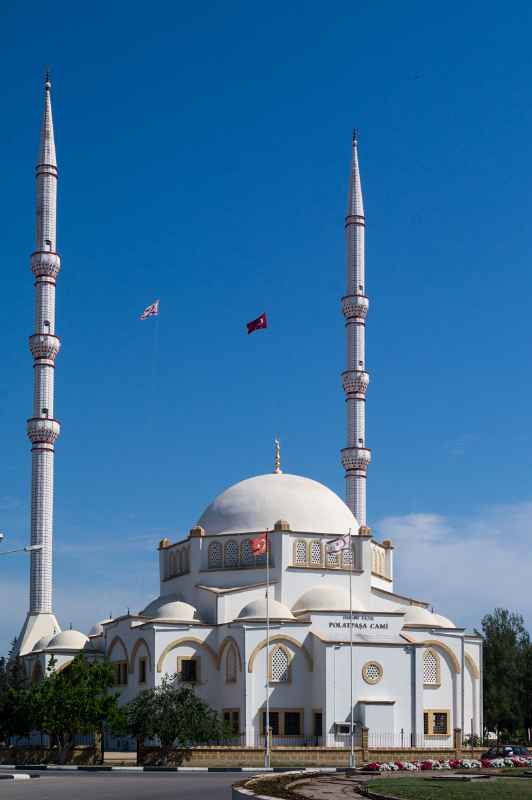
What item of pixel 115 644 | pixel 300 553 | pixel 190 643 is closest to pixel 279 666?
pixel 190 643

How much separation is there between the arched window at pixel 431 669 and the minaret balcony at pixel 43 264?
2878cm

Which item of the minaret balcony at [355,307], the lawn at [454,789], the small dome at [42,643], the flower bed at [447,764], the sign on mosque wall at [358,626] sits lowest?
the flower bed at [447,764]

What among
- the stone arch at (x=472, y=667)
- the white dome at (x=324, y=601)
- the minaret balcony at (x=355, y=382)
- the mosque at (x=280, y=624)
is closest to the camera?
the mosque at (x=280, y=624)

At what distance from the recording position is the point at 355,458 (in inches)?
2660

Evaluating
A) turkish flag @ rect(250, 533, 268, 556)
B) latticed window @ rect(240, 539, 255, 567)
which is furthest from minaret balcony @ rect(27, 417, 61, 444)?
turkish flag @ rect(250, 533, 268, 556)

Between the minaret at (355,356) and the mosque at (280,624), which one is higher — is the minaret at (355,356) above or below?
above

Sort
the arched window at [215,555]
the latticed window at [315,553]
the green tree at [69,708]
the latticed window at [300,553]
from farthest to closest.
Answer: the arched window at [215,555]
the latticed window at [315,553]
the latticed window at [300,553]
the green tree at [69,708]

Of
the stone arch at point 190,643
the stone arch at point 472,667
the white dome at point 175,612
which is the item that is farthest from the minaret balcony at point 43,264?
the stone arch at point 472,667

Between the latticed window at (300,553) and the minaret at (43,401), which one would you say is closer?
the latticed window at (300,553)

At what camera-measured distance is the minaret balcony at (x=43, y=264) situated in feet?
222

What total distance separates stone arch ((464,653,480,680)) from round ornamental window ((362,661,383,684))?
28.3 feet

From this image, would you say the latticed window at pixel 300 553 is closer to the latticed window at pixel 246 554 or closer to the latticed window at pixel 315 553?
the latticed window at pixel 315 553

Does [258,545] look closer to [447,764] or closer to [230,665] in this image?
[230,665]

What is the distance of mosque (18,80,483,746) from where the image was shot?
52.7 metres
